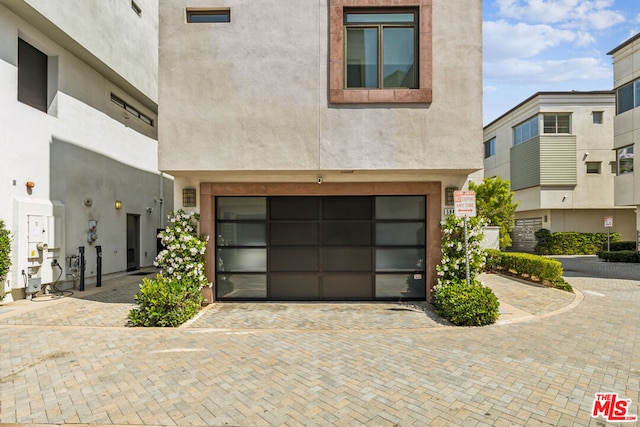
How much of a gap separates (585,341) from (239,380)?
6185 mm

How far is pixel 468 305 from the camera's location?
23.1ft

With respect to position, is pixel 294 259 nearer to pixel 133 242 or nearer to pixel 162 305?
pixel 162 305

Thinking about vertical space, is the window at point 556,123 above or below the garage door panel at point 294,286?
above

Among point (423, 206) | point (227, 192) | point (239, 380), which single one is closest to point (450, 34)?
point (423, 206)

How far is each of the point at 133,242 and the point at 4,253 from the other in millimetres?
6256

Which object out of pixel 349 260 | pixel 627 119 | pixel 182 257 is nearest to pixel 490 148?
pixel 627 119

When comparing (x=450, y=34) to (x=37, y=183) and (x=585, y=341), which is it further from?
(x=37, y=183)

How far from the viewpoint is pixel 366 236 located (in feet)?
→ 30.2

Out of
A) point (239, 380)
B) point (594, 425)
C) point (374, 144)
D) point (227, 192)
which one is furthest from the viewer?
A: point (227, 192)

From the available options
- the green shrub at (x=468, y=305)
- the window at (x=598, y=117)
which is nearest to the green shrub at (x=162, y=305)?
the green shrub at (x=468, y=305)

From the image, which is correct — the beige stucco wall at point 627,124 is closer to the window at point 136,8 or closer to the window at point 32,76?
the window at point 136,8

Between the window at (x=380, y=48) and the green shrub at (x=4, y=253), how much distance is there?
9.48m

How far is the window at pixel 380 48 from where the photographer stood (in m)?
7.98

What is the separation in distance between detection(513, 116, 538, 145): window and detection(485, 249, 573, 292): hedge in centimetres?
1688
